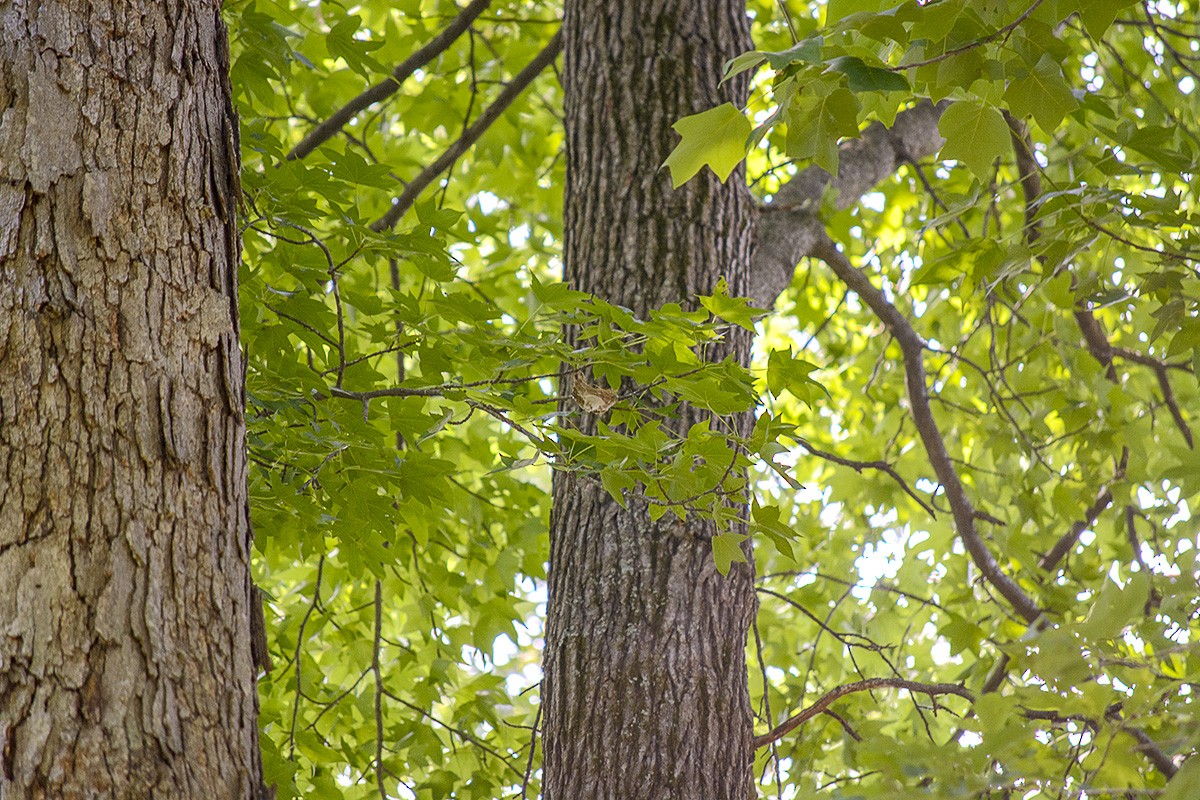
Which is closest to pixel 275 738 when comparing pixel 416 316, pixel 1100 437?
pixel 416 316

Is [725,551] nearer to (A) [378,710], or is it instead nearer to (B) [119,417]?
(B) [119,417]

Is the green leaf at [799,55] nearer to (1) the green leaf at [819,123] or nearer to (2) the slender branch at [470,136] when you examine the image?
(1) the green leaf at [819,123]

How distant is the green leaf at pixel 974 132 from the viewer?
147 cm

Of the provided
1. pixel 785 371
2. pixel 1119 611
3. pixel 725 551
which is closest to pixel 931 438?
pixel 785 371

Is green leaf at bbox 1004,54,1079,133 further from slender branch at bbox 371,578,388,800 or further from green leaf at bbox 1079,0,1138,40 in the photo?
slender branch at bbox 371,578,388,800

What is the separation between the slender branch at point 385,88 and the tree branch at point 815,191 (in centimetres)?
98

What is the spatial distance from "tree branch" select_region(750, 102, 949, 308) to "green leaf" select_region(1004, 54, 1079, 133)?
917 millimetres

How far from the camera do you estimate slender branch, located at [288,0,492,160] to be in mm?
2760

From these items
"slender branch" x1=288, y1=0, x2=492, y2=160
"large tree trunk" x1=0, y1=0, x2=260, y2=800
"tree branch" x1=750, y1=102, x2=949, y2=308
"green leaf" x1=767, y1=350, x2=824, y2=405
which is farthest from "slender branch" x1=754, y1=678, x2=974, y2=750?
"slender branch" x1=288, y1=0, x2=492, y2=160

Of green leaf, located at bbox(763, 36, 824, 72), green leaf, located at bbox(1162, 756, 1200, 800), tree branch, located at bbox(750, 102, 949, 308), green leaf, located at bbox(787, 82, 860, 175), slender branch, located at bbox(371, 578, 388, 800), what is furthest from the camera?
tree branch, located at bbox(750, 102, 949, 308)

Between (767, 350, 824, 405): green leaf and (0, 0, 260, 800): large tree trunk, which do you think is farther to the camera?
(767, 350, 824, 405): green leaf

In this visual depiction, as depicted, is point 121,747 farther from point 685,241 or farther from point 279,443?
point 685,241

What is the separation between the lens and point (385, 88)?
111 inches

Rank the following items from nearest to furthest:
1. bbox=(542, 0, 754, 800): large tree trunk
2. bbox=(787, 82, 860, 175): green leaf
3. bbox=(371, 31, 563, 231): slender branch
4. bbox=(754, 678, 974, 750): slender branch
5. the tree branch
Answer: bbox=(787, 82, 860, 175): green leaf < bbox=(542, 0, 754, 800): large tree trunk < bbox=(754, 678, 974, 750): slender branch < the tree branch < bbox=(371, 31, 563, 231): slender branch
